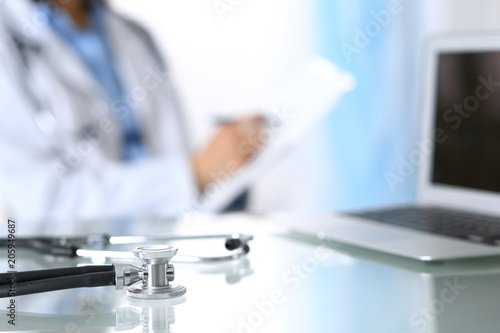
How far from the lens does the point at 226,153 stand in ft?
8.29

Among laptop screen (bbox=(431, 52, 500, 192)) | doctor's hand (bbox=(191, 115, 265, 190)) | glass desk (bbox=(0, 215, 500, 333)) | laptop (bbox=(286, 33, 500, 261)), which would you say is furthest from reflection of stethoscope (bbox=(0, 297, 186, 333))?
doctor's hand (bbox=(191, 115, 265, 190))

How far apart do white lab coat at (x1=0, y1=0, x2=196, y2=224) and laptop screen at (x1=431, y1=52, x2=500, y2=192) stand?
131cm

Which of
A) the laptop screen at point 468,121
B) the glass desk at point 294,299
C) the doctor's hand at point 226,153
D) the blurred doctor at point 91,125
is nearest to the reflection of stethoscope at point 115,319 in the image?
the glass desk at point 294,299

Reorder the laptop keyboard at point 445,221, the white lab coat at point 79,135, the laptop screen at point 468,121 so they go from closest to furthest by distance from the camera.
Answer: the laptop keyboard at point 445,221
the laptop screen at point 468,121
the white lab coat at point 79,135

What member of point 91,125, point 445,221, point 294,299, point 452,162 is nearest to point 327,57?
point 91,125

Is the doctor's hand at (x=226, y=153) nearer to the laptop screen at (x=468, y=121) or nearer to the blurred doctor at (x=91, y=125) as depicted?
the blurred doctor at (x=91, y=125)

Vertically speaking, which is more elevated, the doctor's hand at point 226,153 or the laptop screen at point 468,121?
the laptop screen at point 468,121

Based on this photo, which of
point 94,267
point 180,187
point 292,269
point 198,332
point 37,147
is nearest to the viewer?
point 198,332

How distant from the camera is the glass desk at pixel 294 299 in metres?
0.60

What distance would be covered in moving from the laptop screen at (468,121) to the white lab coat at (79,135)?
4.31 ft

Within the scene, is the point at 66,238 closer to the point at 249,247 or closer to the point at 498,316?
the point at 249,247

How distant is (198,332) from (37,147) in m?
1.86

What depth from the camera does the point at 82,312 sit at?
65cm

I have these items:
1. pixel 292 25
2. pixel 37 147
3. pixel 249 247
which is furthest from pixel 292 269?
pixel 292 25
